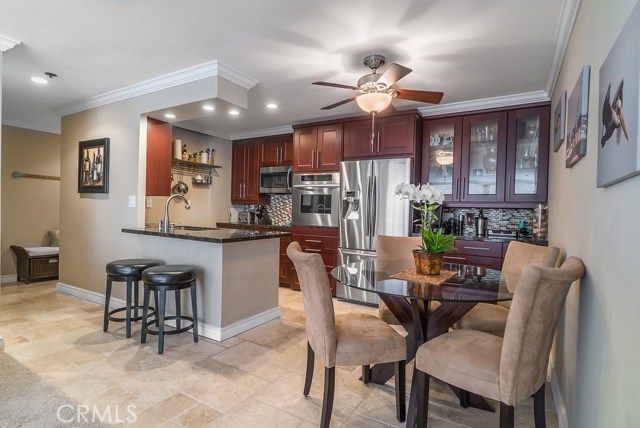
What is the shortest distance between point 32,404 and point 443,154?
161 inches

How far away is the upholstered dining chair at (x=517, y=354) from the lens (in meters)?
1.30

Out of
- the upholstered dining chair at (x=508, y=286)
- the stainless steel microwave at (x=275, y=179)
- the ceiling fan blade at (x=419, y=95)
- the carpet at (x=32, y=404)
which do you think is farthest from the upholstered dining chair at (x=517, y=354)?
the stainless steel microwave at (x=275, y=179)

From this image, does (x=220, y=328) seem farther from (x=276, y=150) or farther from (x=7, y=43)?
(x=276, y=150)

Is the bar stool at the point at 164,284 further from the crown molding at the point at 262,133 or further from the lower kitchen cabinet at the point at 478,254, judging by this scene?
the crown molding at the point at 262,133

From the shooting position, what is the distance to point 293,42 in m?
2.44

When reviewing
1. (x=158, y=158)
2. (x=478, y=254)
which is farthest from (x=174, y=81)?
(x=478, y=254)

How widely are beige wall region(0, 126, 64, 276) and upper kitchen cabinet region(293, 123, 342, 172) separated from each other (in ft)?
12.8

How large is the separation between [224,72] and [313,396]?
2602 millimetres

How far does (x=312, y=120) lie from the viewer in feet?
14.9

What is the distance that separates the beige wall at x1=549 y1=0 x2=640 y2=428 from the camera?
0.97 m

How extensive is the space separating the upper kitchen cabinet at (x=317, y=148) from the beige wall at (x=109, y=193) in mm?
1817

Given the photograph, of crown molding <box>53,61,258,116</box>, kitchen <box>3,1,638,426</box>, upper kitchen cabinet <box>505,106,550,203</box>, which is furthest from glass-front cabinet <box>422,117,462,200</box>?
crown molding <box>53,61,258,116</box>

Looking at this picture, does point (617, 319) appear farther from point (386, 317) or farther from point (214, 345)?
point (214, 345)

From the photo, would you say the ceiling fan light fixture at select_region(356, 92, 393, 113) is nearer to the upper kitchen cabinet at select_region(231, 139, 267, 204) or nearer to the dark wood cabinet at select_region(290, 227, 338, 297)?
the dark wood cabinet at select_region(290, 227, 338, 297)
